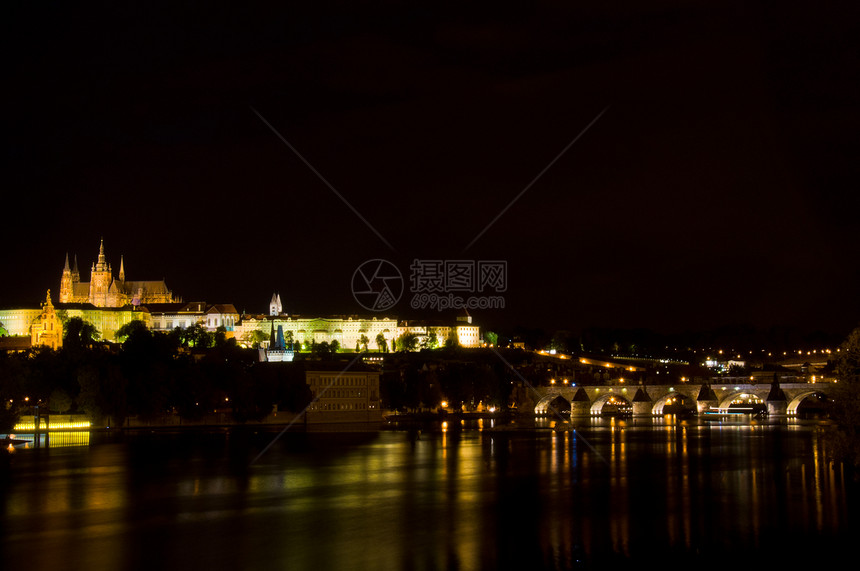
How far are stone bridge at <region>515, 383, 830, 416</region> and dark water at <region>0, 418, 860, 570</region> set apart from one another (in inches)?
1150

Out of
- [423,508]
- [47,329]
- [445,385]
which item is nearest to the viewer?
[423,508]

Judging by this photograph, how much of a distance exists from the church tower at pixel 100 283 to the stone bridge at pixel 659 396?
212 feet

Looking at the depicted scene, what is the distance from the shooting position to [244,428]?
52.7 m

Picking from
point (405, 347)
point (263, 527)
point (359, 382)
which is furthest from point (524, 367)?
point (263, 527)

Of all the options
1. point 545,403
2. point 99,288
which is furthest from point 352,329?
point 545,403

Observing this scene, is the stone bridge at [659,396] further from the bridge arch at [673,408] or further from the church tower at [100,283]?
the church tower at [100,283]

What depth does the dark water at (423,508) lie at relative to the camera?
60.2 feet

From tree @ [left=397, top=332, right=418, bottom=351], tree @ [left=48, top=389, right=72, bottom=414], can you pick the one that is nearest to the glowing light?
tree @ [left=48, top=389, right=72, bottom=414]

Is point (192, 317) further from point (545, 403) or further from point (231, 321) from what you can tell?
point (545, 403)

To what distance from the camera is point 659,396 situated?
7494cm

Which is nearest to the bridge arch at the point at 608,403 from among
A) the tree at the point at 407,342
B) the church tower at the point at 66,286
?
the tree at the point at 407,342

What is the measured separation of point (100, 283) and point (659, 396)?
76.9 metres

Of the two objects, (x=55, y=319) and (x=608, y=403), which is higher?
(x=55, y=319)

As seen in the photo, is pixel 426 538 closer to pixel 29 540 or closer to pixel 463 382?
pixel 29 540
